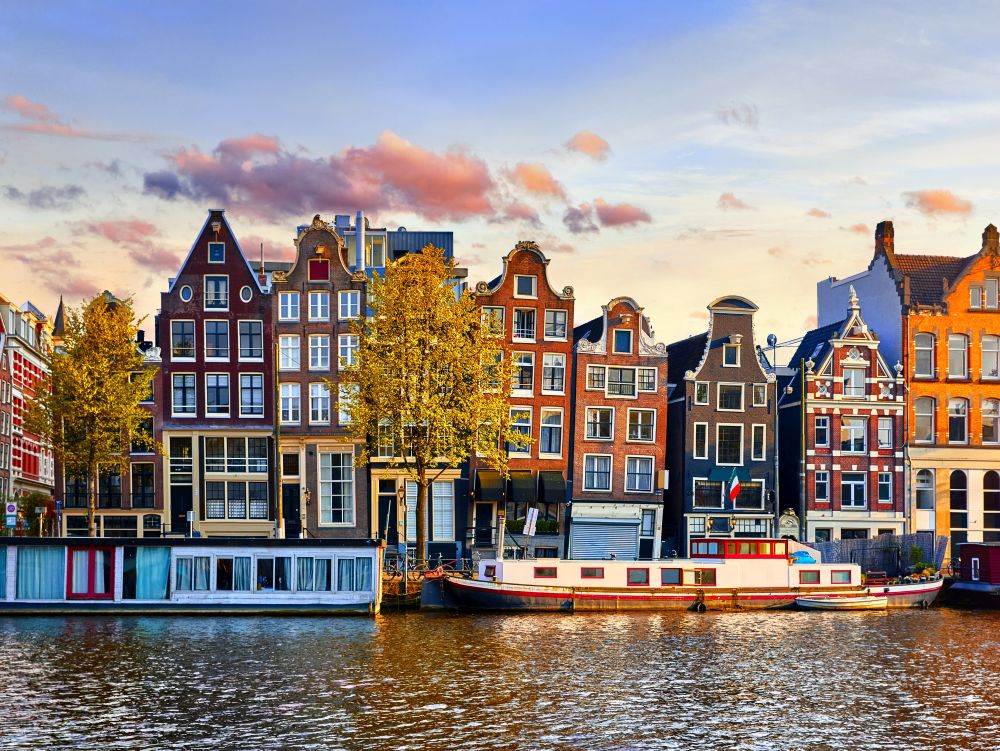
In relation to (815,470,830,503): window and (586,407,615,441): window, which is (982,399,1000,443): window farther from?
(586,407,615,441): window

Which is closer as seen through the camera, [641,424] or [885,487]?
[641,424]

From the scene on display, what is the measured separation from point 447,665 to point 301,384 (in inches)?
1595

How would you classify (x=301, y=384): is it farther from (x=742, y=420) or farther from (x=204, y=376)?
(x=742, y=420)

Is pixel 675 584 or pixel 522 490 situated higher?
pixel 522 490

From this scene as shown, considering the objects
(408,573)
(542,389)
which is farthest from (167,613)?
(542,389)

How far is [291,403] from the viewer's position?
81.8 metres

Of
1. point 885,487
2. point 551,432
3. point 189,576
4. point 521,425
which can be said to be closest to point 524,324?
point 521,425

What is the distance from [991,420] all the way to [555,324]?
102ft

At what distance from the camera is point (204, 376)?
81562 mm

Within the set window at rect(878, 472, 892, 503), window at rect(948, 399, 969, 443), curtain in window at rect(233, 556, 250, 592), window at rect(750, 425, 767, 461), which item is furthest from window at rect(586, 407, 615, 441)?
curtain in window at rect(233, 556, 250, 592)

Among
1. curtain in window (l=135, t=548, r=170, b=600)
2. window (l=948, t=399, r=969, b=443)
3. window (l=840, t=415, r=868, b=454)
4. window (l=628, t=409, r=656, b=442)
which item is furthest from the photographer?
window (l=948, t=399, r=969, b=443)

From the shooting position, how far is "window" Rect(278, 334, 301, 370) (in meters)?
81.6

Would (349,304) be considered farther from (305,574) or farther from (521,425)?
(305,574)

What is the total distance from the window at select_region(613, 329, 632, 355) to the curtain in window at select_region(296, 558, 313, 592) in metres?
30.9
